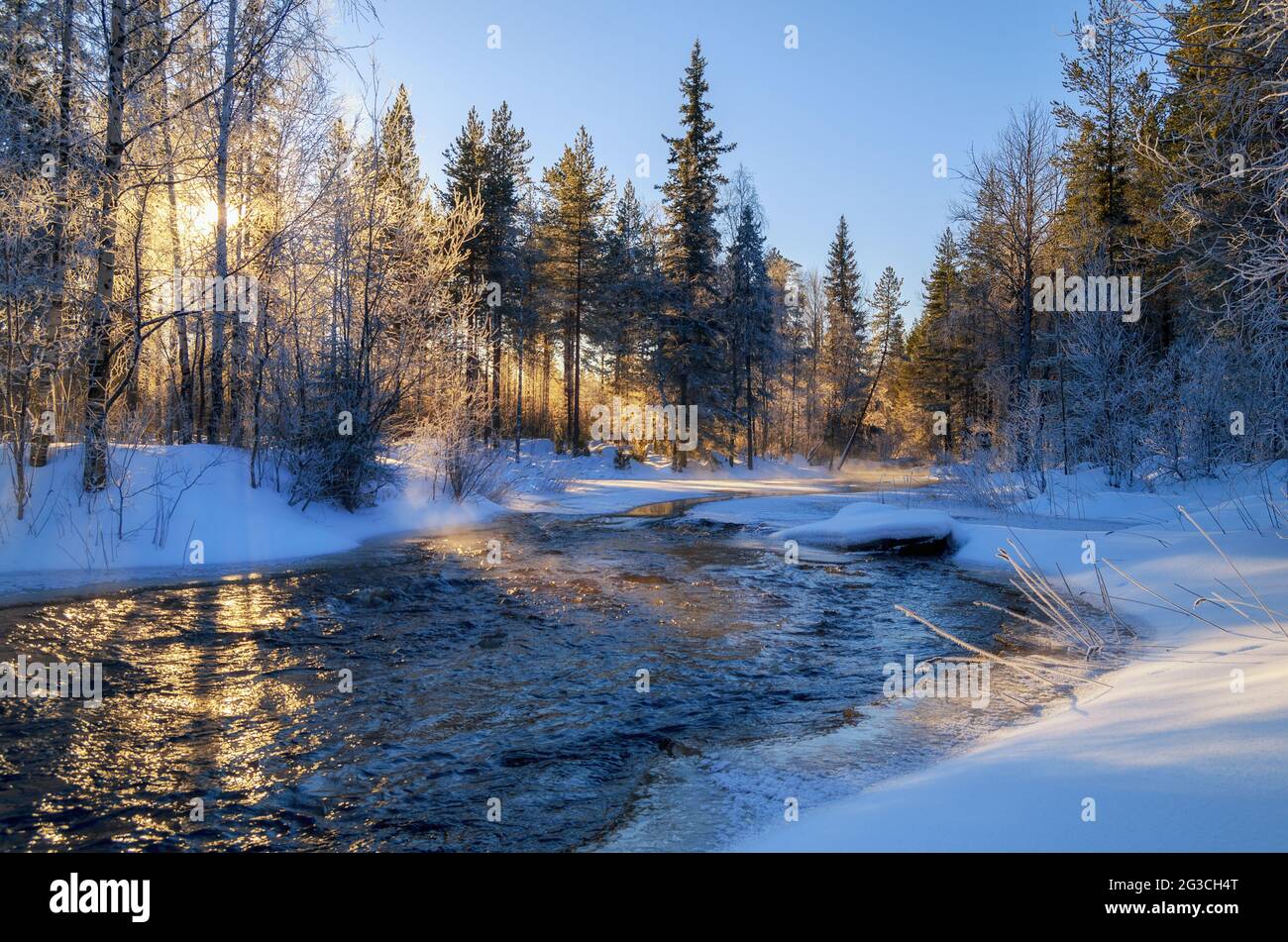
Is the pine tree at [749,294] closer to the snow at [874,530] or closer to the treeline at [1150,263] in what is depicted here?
the treeline at [1150,263]

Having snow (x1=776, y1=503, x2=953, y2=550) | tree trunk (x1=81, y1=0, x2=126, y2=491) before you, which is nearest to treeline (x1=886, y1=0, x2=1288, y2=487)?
snow (x1=776, y1=503, x2=953, y2=550)

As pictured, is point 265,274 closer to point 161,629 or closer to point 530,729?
point 161,629

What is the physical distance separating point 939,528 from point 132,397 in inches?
648

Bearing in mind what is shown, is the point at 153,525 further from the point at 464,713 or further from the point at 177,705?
the point at 464,713

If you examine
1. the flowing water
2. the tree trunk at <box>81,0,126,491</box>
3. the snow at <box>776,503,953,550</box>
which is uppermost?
the tree trunk at <box>81,0,126,491</box>

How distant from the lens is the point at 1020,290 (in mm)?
26938

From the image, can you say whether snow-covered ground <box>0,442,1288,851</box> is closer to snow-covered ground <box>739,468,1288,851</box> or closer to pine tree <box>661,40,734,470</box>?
snow-covered ground <box>739,468,1288,851</box>

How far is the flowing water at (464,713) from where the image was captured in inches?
148

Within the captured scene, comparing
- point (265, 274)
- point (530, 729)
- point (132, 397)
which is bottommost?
point (530, 729)

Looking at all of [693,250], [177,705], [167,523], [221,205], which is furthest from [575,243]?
[177,705]

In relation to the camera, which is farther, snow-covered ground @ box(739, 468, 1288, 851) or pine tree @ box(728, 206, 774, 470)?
pine tree @ box(728, 206, 774, 470)

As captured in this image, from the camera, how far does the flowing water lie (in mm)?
3768

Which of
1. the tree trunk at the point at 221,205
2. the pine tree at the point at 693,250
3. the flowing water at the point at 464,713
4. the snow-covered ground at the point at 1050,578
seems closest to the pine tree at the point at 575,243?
the pine tree at the point at 693,250
